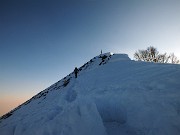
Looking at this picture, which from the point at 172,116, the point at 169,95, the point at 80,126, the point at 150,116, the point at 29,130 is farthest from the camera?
the point at 29,130

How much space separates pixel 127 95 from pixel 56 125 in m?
4.98

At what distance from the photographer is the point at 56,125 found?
1212 centimetres

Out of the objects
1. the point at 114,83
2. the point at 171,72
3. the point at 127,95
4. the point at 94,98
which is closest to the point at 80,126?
the point at 94,98

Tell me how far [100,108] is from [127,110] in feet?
6.86

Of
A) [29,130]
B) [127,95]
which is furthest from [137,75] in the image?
[29,130]

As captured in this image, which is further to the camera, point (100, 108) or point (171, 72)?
point (171, 72)

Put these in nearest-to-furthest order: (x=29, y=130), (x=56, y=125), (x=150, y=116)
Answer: (x=150, y=116) → (x=56, y=125) → (x=29, y=130)

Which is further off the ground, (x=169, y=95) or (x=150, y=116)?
(x=169, y=95)

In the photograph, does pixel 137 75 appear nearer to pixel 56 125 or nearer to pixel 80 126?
pixel 80 126

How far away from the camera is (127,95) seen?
39.3 feet

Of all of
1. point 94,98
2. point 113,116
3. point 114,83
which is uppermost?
point 114,83

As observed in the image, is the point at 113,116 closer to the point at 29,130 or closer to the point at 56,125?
the point at 56,125

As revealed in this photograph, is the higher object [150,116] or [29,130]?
[150,116]

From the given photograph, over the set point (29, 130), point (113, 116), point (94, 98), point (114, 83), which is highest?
point (114, 83)
